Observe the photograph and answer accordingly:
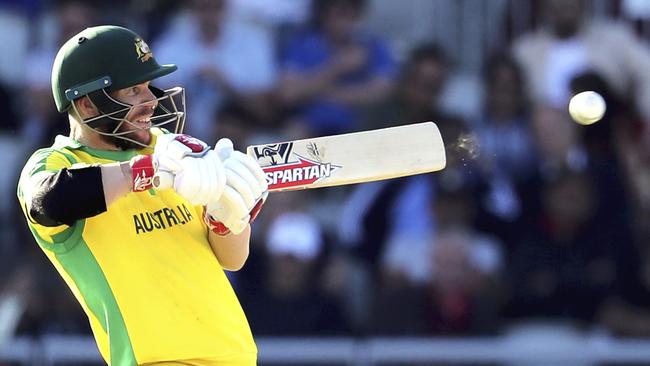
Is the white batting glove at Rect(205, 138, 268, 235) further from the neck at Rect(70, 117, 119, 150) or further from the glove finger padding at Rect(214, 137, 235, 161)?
the neck at Rect(70, 117, 119, 150)

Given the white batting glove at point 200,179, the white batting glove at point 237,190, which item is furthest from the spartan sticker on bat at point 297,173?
the white batting glove at point 200,179

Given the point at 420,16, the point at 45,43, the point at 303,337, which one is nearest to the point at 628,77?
the point at 420,16

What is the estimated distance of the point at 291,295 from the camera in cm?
660

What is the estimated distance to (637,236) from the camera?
6.88 meters

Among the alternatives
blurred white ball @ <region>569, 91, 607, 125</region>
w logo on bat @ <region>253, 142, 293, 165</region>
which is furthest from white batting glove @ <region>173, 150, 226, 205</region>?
blurred white ball @ <region>569, 91, 607, 125</region>

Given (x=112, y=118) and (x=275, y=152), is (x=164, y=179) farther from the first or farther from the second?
(x=275, y=152)

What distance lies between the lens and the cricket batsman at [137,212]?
334 cm

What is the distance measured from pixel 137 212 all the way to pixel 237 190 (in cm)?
38

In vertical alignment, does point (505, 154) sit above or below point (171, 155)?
below

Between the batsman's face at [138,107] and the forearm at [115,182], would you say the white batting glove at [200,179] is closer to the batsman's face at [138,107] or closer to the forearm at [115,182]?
the forearm at [115,182]

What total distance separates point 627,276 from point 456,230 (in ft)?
3.19

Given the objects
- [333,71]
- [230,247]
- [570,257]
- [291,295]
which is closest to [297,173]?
[230,247]

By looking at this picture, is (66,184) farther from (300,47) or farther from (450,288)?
(300,47)

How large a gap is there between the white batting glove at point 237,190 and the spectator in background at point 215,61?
12.0 ft
